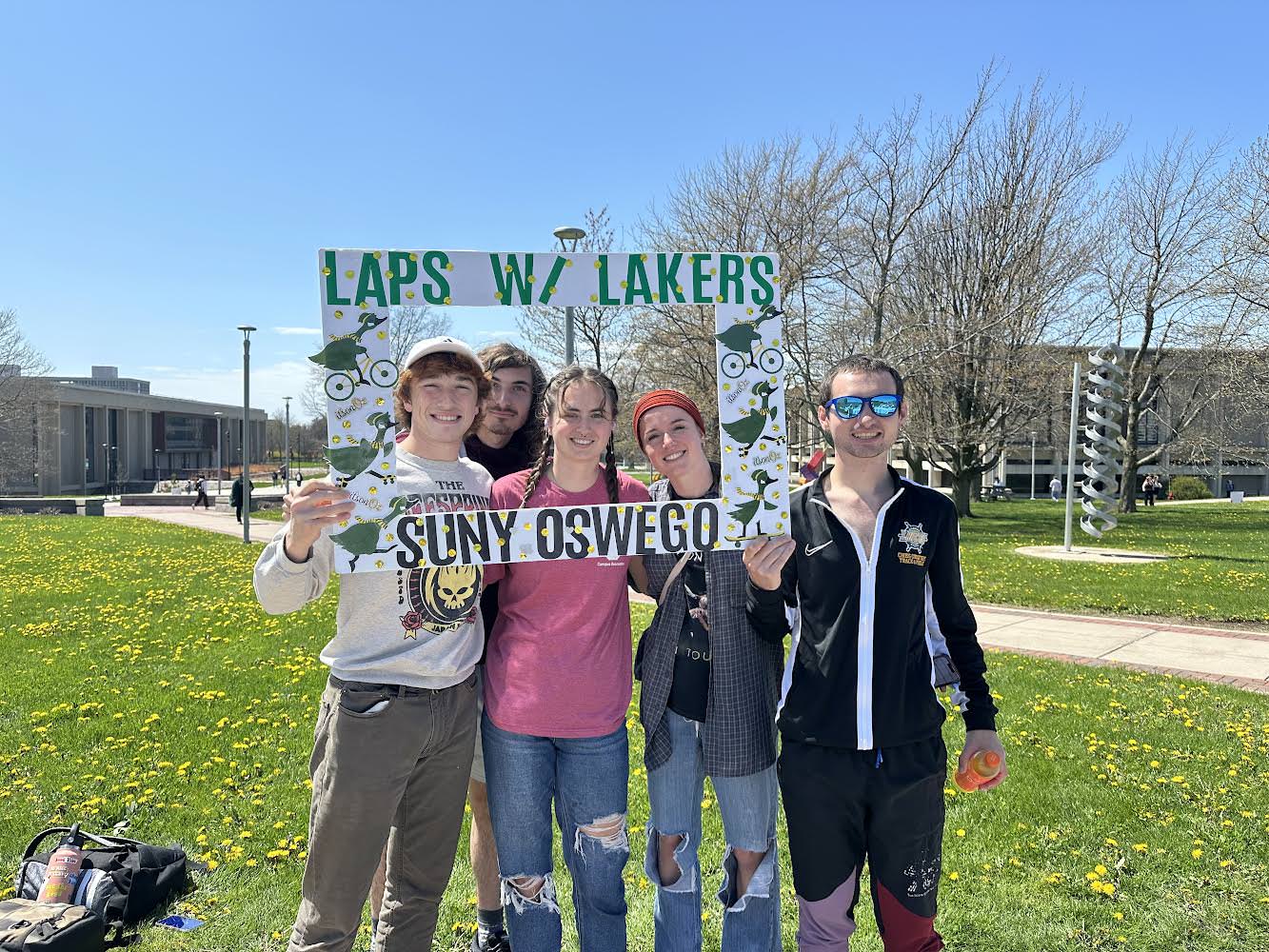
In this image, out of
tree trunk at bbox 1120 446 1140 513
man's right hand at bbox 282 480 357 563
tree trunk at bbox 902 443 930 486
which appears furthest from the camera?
tree trunk at bbox 1120 446 1140 513

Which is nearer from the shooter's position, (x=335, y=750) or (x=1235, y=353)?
(x=335, y=750)

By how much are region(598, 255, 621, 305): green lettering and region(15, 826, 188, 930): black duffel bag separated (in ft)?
10.3

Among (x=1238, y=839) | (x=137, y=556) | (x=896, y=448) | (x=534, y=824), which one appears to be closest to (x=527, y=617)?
(x=534, y=824)

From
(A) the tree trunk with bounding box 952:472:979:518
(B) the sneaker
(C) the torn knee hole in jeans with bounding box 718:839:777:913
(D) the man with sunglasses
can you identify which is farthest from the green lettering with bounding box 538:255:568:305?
(A) the tree trunk with bounding box 952:472:979:518

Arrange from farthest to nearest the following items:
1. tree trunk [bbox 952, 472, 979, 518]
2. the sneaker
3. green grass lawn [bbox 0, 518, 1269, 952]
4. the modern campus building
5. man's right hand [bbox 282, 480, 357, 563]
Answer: the modern campus building, tree trunk [bbox 952, 472, 979, 518], green grass lawn [bbox 0, 518, 1269, 952], the sneaker, man's right hand [bbox 282, 480, 357, 563]

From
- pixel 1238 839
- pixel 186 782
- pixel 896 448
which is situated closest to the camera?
pixel 1238 839

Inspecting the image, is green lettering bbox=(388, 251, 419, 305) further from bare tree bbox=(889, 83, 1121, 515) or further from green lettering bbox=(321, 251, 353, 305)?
bare tree bbox=(889, 83, 1121, 515)

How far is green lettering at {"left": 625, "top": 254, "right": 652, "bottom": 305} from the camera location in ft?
8.52

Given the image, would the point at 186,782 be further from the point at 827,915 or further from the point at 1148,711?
the point at 1148,711

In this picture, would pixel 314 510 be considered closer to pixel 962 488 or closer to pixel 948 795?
pixel 948 795

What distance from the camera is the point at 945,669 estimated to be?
2658 millimetres

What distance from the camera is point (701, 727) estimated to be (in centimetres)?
268

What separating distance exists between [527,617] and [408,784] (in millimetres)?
666

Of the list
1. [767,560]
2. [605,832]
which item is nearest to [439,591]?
[605,832]
